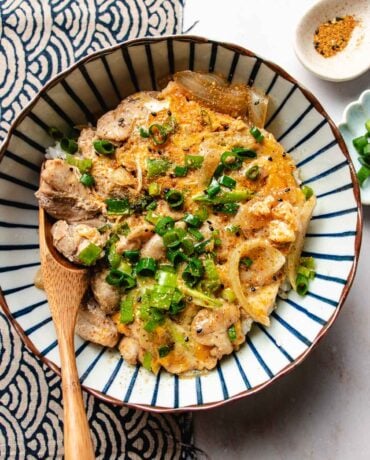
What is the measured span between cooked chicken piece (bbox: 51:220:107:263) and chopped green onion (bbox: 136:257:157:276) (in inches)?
8.7

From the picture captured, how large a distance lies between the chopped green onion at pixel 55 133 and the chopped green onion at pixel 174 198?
75 centimetres

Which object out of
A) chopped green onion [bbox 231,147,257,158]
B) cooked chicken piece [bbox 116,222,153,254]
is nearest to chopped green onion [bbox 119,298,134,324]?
cooked chicken piece [bbox 116,222,153,254]

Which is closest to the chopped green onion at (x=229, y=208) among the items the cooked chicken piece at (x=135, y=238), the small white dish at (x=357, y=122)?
the cooked chicken piece at (x=135, y=238)

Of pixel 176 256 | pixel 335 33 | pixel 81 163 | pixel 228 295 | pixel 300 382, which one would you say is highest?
pixel 335 33

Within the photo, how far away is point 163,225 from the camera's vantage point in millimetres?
3031

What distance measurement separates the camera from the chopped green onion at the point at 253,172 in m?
3.11

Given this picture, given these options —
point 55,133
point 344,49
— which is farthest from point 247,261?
point 344,49

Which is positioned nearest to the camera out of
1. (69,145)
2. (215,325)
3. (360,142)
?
(215,325)

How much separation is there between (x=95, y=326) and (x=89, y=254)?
1.43 ft

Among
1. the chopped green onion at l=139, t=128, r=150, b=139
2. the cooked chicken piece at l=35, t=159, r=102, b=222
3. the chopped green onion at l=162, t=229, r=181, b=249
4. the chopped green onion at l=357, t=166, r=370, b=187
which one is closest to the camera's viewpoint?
the cooked chicken piece at l=35, t=159, r=102, b=222

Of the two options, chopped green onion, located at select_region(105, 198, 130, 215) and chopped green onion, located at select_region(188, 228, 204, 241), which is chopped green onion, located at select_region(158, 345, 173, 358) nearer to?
chopped green onion, located at select_region(188, 228, 204, 241)

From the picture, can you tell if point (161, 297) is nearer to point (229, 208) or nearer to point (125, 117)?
point (229, 208)

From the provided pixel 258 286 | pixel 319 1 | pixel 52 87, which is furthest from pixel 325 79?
pixel 52 87

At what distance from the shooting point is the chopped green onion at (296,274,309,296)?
318 centimetres
